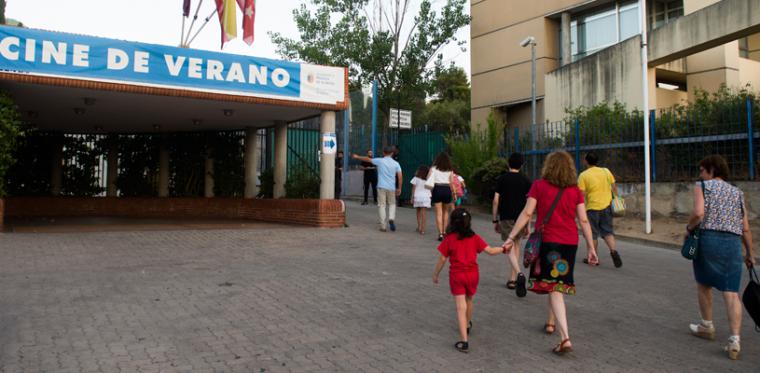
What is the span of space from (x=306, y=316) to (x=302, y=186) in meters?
8.31

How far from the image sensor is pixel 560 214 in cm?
465

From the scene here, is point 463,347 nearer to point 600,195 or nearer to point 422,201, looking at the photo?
point 600,195

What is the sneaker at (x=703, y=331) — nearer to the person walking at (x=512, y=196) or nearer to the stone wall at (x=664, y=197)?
the person walking at (x=512, y=196)

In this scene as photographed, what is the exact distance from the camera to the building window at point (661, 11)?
2073cm

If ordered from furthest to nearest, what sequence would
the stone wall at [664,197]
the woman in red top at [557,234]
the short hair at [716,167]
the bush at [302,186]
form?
the bush at [302,186] < the stone wall at [664,197] < the short hair at [716,167] < the woman in red top at [557,234]

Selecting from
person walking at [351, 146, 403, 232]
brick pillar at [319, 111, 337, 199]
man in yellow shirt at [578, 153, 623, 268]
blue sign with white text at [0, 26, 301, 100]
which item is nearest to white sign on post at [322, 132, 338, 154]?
brick pillar at [319, 111, 337, 199]

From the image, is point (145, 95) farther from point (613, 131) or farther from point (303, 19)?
point (303, 19)

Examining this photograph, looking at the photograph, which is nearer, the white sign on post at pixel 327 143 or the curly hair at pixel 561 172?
the curly hair at pixel 561 172

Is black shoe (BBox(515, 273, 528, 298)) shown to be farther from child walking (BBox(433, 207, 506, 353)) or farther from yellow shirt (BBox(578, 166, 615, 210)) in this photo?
yellow shirt (BBox(578, 166, 615, 210))

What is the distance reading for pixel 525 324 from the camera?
5.40 m

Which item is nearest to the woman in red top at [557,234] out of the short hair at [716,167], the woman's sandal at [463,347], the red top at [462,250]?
the red top at [462,250]

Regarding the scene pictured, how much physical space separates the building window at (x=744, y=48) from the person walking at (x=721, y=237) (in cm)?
1934

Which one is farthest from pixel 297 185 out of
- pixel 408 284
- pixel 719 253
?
pixel 719 253

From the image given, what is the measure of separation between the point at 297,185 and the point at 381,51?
13402 millimetres
